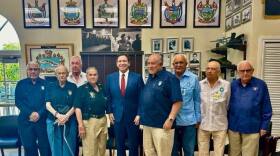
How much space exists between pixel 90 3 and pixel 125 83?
260cm

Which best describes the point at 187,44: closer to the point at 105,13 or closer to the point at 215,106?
the point at 105,13

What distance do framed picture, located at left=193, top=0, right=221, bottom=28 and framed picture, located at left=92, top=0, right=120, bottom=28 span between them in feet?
4.89

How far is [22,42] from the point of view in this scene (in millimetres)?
4809

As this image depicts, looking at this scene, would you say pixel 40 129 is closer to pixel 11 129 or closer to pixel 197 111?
pixel 11 129

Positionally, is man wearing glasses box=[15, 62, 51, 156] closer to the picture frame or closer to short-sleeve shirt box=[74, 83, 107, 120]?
short-sleeve shirt box=[74, 83, 107, 120]

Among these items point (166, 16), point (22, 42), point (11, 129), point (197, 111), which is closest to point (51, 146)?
point (11, 129)

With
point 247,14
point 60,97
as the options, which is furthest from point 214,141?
point 247,14

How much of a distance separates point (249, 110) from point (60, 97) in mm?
1974

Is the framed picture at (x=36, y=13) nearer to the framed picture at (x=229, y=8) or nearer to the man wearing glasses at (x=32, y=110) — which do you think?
the man wearing glasses at (x=32, y=110)

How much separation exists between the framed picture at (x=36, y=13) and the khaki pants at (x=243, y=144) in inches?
151

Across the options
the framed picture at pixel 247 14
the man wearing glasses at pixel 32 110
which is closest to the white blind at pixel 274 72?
the framed picture at pixel 247 14

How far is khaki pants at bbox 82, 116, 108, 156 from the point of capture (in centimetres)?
273

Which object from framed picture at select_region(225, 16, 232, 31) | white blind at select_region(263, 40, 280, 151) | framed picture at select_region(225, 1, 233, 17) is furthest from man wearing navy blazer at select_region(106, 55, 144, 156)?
framed picture at select_region(225, 1, 233, 17)

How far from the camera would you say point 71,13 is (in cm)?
477
